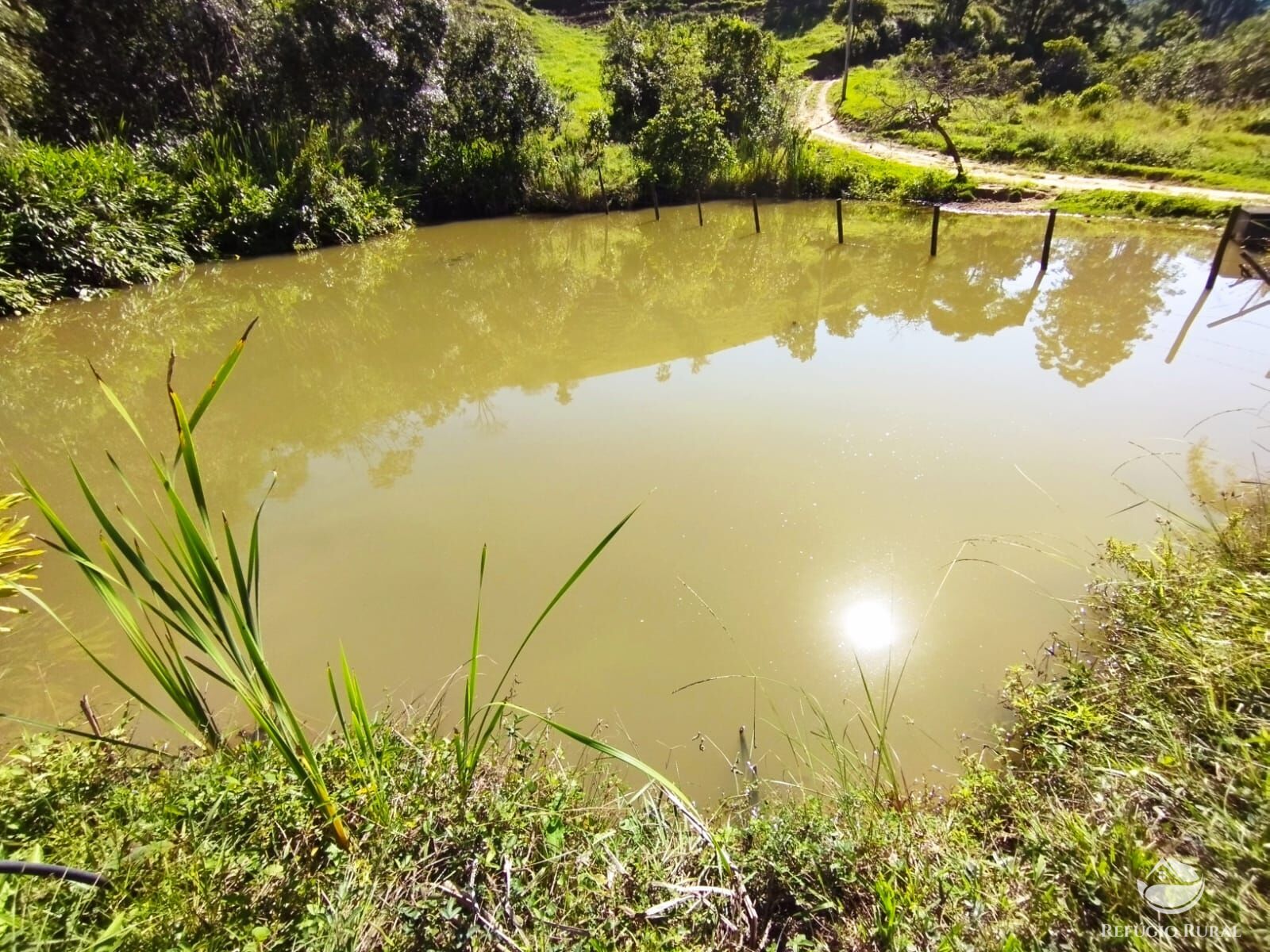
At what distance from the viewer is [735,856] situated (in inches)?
67.5

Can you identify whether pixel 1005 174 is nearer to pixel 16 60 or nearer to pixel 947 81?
pixel 947 81

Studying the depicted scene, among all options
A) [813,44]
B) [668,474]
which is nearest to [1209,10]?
[813,44]

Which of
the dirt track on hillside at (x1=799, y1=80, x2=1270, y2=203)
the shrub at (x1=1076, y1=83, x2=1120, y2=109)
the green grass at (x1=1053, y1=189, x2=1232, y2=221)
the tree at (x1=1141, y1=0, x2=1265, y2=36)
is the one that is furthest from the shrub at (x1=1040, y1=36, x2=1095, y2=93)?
the green grass at (x1=1053, y1=189, x2=1232, y2=221)

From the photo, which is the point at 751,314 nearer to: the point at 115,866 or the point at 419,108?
the point at 115,866

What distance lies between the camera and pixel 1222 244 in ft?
22.2

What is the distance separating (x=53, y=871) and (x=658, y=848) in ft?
4.47

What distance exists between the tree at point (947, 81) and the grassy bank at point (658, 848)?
Result: 1654 cm

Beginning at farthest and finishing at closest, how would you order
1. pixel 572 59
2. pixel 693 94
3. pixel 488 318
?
pixel 572 59 → pixel 693 94 → pixel 488 318

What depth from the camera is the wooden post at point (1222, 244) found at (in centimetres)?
675

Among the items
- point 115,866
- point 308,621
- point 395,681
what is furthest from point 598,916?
point 308,621

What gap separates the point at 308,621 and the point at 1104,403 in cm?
618

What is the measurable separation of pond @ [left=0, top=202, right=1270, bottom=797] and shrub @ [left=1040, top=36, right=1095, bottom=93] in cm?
1453

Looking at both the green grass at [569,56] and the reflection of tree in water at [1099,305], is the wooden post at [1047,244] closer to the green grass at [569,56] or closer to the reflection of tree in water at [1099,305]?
the reflection of tree in water at [1099,305]

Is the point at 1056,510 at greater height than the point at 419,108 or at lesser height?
lesser
